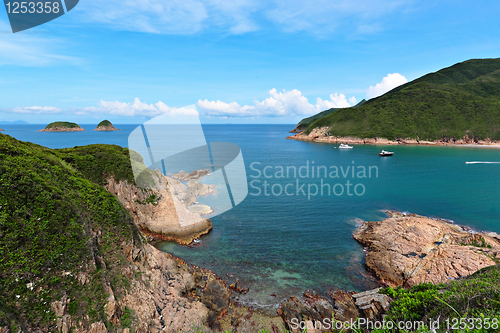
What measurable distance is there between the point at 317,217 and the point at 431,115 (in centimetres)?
14619

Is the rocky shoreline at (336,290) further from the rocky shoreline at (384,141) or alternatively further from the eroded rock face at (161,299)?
the rocky shoreline at (384,141)

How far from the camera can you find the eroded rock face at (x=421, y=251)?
20.4 meters

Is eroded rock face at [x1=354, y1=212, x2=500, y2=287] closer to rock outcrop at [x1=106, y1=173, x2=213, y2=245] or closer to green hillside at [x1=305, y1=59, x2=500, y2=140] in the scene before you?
rock outcrop at [x1=106, y1=173, x2=213, y2=245]

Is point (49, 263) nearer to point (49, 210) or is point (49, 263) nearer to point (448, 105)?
point (49, 210)

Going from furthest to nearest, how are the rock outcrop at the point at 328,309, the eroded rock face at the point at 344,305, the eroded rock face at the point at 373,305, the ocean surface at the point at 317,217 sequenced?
the ocean surface at the point at 317,217
the eroded rock face at the point at 344,305
the rock outcrop at the point at 328,309
the eroded rock face at the point at 373,305

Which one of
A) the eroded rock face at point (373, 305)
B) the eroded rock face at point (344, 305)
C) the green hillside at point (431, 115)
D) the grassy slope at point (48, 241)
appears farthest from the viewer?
the green hillside at point (431, 115)

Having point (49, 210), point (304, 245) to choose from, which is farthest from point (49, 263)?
point (304, 245)

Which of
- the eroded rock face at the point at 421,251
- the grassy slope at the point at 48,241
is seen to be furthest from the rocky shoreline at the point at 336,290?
the grassy slope at the point at 48,241

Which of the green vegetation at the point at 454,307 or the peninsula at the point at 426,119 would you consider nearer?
the green vegetation at the point at 454,307

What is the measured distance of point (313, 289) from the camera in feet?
66.7

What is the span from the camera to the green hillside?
409ft

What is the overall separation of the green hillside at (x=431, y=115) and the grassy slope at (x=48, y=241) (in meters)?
145

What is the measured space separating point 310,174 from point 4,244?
58634 millimetres

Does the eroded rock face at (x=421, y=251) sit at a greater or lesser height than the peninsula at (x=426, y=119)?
lesser
